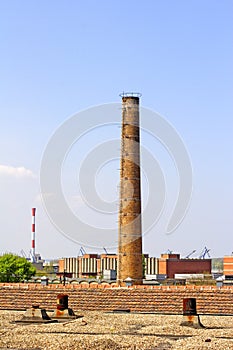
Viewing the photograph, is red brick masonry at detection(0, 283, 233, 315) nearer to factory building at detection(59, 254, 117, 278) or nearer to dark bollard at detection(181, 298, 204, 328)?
dark bollard at detection(181, 298, 204, 328)

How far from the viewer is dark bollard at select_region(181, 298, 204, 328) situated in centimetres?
2781

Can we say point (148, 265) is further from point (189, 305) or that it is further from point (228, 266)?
point (189, 305)

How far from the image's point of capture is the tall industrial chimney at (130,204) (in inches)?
1874

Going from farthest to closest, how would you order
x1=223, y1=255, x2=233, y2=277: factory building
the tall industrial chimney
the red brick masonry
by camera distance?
x1=223, y1=255, x2=233, y2=277: factory building
the tall industrial chimney
the red brick masonry

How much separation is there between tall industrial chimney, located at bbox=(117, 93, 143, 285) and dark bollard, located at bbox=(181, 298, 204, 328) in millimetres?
19188

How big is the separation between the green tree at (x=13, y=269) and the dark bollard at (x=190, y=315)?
2003 inches

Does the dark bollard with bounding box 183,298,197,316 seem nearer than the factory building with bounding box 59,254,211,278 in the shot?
Yes

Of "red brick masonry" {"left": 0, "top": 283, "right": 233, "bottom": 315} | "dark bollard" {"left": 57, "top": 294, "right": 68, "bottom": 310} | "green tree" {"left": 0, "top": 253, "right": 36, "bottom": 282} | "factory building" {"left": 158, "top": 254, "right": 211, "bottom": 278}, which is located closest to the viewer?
"dark bollard" {"left": 57, "top": 294, "right": 68, "bottom": 310}

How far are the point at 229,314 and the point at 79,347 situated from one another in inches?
631

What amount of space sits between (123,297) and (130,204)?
1022cm

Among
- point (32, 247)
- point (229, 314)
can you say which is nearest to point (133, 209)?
point (229, 314)

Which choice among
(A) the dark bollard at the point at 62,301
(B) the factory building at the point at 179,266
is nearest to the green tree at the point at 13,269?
(B) the factory building at the point at 179,266

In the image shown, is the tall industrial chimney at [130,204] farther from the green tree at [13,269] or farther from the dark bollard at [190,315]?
the green tree at [13,269]

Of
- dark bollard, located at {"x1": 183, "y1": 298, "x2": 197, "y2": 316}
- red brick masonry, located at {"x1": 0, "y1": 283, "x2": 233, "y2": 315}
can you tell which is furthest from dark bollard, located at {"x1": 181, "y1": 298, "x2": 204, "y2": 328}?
red brick masonry, located at {"x1": 0, "y1": 283, "x2": 233, "y2": 315}
